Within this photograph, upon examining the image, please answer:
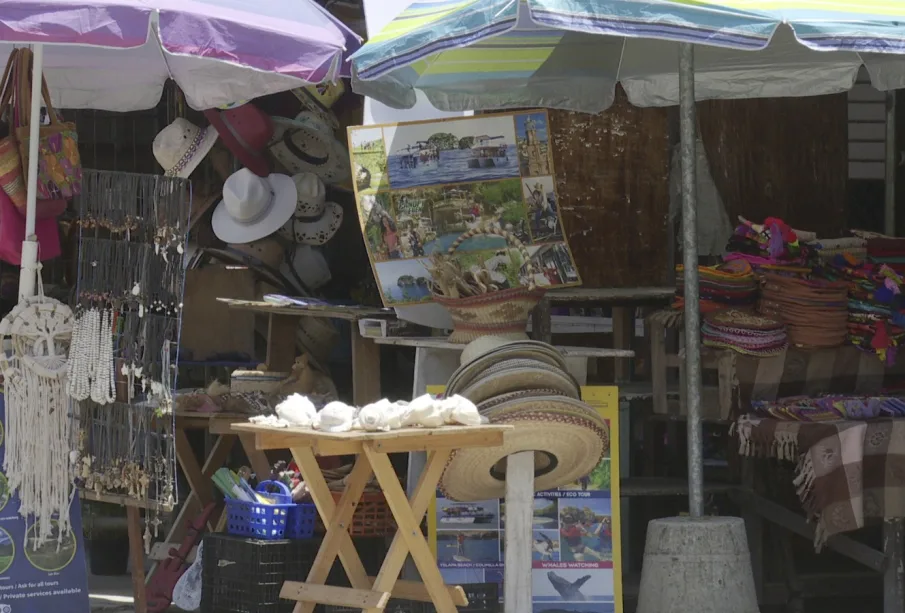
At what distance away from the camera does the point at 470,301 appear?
6227 mm

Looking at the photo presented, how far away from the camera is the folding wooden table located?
5.19m

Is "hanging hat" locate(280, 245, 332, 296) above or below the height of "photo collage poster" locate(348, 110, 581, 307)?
below

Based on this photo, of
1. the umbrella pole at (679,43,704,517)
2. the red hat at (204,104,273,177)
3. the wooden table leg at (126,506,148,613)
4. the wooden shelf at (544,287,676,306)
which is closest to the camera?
the umbrella pole at (679,43,704,517)

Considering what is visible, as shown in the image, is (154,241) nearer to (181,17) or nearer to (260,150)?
(181,17)

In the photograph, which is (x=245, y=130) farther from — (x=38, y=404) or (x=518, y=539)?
(x=518, y=539)

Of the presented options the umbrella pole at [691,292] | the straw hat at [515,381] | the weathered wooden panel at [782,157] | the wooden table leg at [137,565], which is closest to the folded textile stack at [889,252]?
the weathered wooden panel at [782,157]

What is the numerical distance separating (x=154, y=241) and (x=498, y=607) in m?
2.12

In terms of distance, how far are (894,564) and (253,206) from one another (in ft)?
11.9

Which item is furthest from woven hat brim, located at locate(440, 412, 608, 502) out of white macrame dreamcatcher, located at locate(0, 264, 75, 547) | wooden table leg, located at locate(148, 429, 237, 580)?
wooden table leg, located at locate(148, 429, 237, 580)

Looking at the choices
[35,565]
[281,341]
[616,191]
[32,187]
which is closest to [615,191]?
[616,191]

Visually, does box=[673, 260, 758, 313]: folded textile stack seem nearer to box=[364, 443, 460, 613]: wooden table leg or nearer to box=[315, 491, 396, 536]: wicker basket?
box=[315, 491, 396, 536]: wicker basket

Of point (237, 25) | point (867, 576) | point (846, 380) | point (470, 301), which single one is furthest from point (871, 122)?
point (237, 25)

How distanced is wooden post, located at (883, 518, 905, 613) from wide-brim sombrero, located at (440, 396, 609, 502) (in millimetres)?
1468

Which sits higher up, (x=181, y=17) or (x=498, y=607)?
(x=181, y=17)
